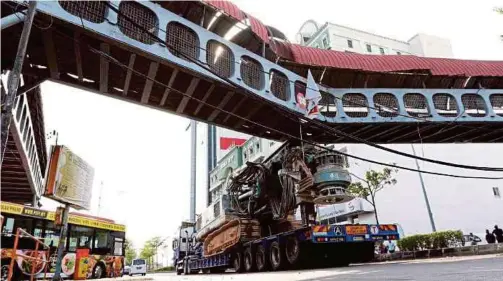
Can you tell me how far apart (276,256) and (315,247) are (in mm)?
1512

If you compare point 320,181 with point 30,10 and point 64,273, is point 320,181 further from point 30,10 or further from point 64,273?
point 64,273

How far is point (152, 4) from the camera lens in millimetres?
9586

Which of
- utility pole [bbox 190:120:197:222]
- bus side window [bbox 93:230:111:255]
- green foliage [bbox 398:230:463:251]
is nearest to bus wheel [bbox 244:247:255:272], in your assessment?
bus side window [bbox 93:230:111:255]

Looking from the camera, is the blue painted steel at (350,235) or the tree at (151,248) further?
the tree at (151,248)

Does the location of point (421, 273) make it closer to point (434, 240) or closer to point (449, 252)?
point (449, 252)

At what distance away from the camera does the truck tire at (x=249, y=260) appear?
1398 centimetres

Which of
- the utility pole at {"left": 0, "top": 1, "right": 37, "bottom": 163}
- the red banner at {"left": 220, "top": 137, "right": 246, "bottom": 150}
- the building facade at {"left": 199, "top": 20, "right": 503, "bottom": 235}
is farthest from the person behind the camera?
the red banner at {"left": 220, "top": 137, "right": 246, "bottom": 150}

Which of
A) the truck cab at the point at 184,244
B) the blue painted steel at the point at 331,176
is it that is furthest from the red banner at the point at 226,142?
the blue painted steel at the point at 331,176

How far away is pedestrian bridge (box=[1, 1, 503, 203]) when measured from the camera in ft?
28.1

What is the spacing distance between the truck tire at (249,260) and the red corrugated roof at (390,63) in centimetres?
774

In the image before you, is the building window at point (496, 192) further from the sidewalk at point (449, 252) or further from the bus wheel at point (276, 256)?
the bus wheel at point (276, 256)

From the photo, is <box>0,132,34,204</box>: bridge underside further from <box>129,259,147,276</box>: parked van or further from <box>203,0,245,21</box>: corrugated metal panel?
<box>129,259,147,276</box>: parked van

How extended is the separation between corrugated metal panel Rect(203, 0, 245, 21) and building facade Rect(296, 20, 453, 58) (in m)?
37.8

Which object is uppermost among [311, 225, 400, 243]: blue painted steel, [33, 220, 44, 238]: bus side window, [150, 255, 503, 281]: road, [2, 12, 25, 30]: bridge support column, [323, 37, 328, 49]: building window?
[323, 37, 328, 49]: building window
